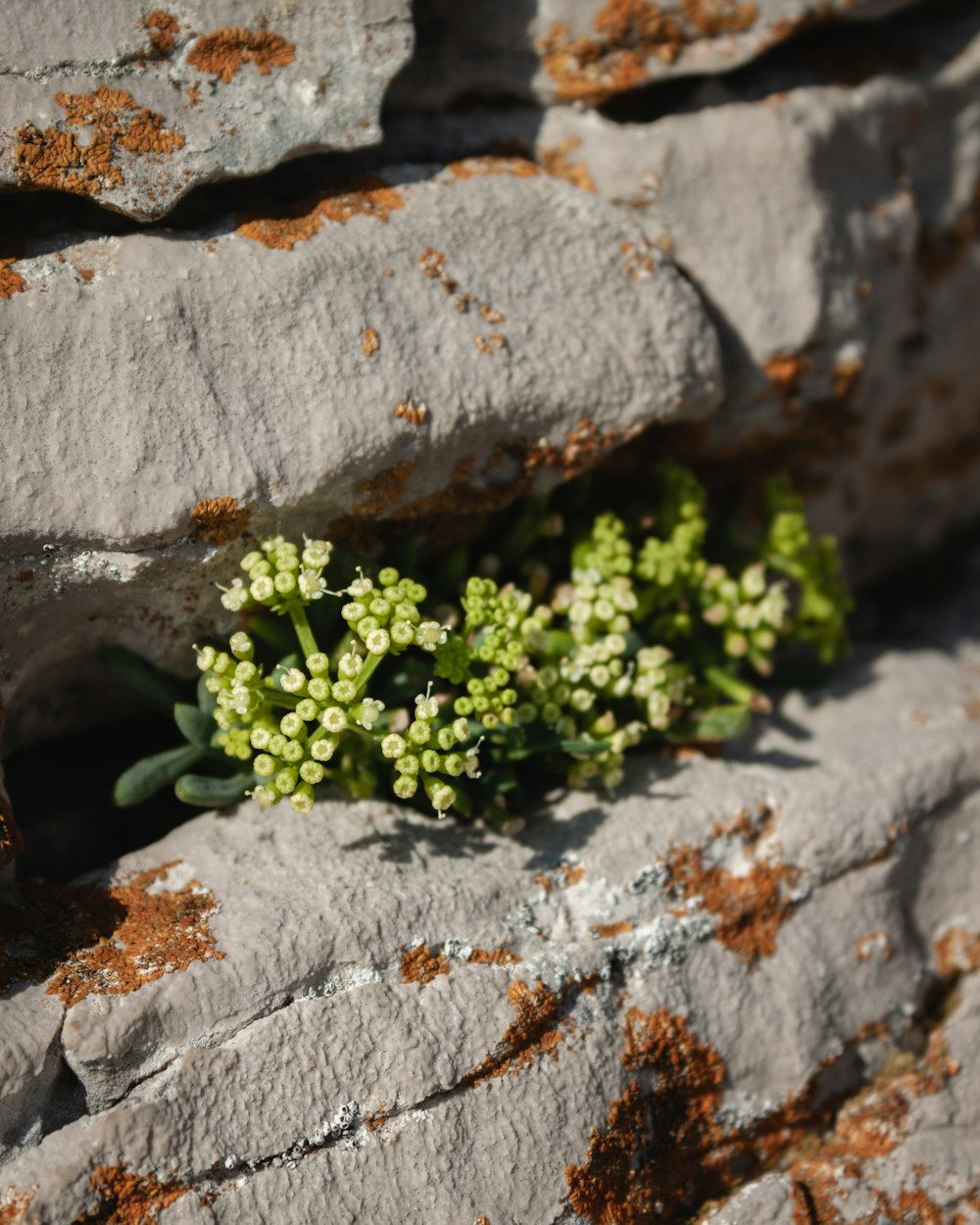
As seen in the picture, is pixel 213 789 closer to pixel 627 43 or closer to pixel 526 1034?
pixel 526 1034

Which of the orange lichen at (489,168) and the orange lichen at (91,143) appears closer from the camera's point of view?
the orange lichen at (91,143)

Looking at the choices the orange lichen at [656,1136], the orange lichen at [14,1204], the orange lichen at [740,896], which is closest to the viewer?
the orange lichen at [14,1204]

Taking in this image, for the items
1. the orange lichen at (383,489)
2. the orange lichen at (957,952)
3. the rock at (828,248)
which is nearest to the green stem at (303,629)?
the orange lichen at (383,489)

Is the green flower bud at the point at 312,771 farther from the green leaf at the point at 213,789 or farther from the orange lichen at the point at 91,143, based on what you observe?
the orange lichen at the point at 91,143

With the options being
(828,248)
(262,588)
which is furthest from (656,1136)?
(828,248)

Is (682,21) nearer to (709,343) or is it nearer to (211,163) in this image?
(709,343)
